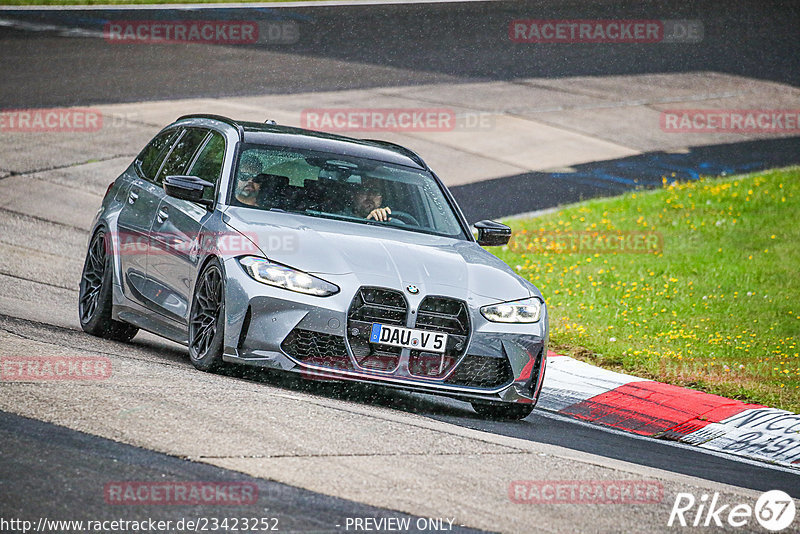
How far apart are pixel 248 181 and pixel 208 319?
1.16m

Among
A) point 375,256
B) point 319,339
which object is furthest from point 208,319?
point 375,256

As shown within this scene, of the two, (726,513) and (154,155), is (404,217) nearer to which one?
(154,155)

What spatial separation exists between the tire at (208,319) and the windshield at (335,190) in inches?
26.8

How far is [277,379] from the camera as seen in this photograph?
8656 millimetres

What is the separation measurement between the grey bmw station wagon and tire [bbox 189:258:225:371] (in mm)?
12

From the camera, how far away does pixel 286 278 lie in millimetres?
7777

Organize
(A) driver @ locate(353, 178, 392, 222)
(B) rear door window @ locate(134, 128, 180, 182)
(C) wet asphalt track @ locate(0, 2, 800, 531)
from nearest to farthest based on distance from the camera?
(C) wet asphalt track @ locate(0, 2, 800, 531), (A) driver @ locate(353, 178, 392, 222), (B) rear door window @ locate(134, 128, 180, 182)

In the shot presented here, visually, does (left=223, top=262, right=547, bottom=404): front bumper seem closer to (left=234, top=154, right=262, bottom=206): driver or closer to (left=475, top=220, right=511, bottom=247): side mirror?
(left=234, top=154, right=262, bottom=206): driver

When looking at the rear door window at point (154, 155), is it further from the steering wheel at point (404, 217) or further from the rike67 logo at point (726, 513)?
the rike67 logo at point (726, 513)

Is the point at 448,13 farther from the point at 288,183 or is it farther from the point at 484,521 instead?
the point at 484,521

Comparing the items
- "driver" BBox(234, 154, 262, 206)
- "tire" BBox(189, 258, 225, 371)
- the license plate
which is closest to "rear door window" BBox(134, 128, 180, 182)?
"driver" BBox(234, 154, 262, 206)

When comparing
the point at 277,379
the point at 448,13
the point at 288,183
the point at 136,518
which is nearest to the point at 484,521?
the point at 136,518

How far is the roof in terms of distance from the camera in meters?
9.20

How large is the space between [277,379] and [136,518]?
141 inches
